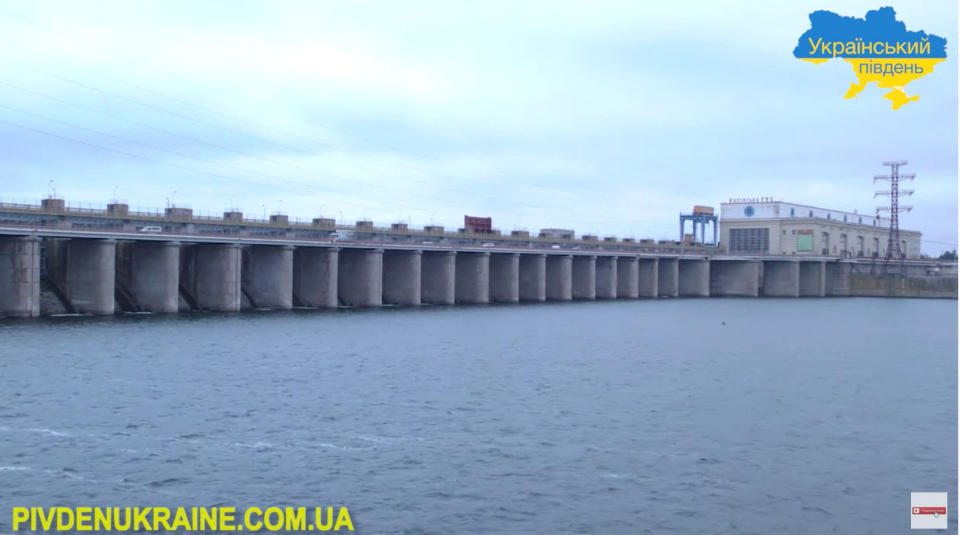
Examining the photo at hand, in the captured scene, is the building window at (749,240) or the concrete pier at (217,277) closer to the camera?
the concrete pier at (217,277)

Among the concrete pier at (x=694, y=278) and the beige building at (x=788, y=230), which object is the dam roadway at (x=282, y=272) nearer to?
the concrete pier at (x=694, y=278)

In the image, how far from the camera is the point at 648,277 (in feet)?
489

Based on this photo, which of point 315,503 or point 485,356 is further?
point 485,356

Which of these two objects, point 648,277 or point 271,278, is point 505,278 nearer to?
point 648,277

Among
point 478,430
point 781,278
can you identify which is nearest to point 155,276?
point 478,430

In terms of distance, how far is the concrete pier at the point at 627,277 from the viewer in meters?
142

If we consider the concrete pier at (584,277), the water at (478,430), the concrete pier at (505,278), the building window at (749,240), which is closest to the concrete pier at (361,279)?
the concrete pier at (505,278)

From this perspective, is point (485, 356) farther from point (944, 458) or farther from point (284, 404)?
point (944, 458)

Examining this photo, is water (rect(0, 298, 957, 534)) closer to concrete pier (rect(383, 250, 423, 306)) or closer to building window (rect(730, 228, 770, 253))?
concrete pier (rect(383, 250, 423, 306))

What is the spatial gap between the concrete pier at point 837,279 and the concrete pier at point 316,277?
108 m

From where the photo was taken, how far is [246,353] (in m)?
53.3

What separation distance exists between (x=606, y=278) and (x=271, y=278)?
63.4 m

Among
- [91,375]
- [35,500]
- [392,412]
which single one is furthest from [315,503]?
[91,375]

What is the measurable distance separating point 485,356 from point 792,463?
2829 cm
